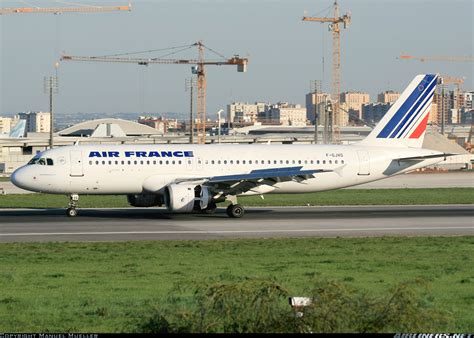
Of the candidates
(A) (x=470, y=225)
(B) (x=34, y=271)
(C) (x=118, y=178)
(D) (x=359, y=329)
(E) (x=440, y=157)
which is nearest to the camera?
(D) (x=359, y=329)

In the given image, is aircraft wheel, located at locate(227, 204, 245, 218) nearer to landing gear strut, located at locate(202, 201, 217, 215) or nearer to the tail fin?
landing gear strut, located at locate(202, 201, 217, 215)

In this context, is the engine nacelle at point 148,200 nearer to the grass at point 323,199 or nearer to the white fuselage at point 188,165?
the white fuselage at point 188,165

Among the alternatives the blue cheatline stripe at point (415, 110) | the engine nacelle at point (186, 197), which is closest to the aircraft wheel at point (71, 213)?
the engine nacelle at point (186, 197)

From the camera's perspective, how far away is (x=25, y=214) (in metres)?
47.2

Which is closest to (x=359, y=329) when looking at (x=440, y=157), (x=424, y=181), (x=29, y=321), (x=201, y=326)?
(x=201, y=326)

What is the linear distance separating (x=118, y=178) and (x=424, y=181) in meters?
42.3

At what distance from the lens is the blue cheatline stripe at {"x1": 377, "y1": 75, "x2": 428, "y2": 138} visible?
169 ft

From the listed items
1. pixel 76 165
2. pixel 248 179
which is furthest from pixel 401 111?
pixel 76 165

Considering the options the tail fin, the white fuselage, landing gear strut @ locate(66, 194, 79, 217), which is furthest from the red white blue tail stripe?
landing gear strut @ locate(66, 194, 79, 217)

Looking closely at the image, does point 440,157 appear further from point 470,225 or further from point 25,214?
point 25,214

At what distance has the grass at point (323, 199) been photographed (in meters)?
55.6

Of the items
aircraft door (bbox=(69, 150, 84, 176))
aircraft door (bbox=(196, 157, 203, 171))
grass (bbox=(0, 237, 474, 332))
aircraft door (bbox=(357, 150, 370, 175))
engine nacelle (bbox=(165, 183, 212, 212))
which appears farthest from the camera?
aircraft door (bbox=(357, 150, 370, 175))

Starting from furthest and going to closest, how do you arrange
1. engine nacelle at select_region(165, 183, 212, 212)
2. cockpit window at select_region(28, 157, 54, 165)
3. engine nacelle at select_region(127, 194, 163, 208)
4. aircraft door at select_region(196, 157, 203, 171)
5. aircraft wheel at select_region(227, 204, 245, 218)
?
1. aircraft door at select_region(196, 157, 203, 171)
2. engine nacelle at select_region(127, 194, 163, 208)
3. cockpit window at select_region(28, 157, 54, 165)
4. aircraft wheel at select_region(227, 204, 245, 218)
5. engine nacelle at select_region(165, 183, 212, 212)

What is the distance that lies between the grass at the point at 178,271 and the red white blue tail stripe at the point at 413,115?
16.7 metres
